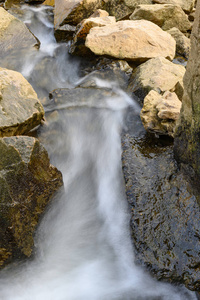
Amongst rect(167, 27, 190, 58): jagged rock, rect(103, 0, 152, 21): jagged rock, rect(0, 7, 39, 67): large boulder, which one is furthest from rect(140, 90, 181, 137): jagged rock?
rect(103, 0, 152, 21): jagged rock

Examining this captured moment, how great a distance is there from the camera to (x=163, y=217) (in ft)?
8.23

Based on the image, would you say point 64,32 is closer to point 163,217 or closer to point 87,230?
point 87,230

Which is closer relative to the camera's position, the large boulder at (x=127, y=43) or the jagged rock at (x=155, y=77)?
the jagged rock at (x=155, y=77)

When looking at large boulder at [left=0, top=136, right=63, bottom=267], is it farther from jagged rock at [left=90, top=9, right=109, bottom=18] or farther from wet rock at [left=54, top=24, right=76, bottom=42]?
jagged rock at [left=90, top=9, right=109, bottom=18]

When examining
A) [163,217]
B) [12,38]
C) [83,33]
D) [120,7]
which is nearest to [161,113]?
[163,217]

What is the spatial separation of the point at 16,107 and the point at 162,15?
467cm

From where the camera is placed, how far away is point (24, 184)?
2.46 meters

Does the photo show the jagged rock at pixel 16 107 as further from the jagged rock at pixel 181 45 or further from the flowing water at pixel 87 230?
the jagged rock at pixel 181 45

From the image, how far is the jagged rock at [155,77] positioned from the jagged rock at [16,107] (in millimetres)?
1652

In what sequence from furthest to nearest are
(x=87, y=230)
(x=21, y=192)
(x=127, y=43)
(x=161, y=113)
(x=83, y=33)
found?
1. (x=83, y=33)
2. (x=127, y=43)
3. (x=161, y=113)
4. (x=87, y=230)
5. (x=21, y=192)

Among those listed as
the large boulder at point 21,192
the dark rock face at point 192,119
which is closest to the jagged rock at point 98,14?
the dark rock face at point 192,119

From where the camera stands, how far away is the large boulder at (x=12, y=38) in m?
5.46

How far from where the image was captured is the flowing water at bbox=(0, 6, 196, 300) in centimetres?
227

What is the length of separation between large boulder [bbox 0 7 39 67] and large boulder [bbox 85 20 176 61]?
1.44 m
